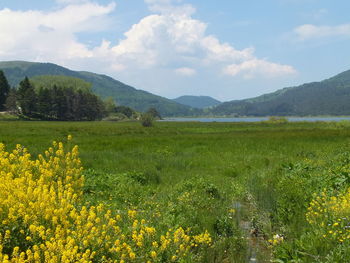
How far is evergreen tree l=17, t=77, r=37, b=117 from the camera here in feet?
303

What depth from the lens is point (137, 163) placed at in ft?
57.8

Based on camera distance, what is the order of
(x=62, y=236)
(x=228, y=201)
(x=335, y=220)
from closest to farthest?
(x=62, y=236) → (x=335, y=220) → (x=228, y=201)

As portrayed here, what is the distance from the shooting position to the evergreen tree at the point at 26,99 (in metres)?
92.3

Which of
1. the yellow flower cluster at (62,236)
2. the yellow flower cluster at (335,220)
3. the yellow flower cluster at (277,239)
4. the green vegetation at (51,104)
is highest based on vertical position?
the green vegetation at (51,104)

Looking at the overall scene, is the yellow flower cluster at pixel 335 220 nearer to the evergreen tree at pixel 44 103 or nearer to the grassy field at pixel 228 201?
the grassy field at pixel 228 201

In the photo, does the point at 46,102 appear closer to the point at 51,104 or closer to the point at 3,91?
the point at 51,104

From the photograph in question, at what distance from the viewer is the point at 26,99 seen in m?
92.2

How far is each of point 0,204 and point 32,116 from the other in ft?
335

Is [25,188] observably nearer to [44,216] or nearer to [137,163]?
[44,216]

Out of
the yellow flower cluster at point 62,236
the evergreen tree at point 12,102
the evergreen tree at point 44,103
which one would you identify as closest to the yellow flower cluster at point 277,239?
the yellow flower cluster at point 62,236

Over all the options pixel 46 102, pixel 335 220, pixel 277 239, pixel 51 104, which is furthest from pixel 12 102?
pixel 335 220

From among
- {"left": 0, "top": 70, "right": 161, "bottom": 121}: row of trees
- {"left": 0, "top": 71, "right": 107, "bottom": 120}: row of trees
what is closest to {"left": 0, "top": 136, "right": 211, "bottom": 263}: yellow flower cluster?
{"left": 0, "top": 70, "right": 161, "bottom": 121}: row of trees

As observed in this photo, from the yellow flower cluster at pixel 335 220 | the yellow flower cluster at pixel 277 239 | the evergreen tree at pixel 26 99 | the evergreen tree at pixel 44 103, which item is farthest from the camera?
the evergreen tree at pixel 44 103

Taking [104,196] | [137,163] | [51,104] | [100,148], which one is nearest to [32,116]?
[51,104]
